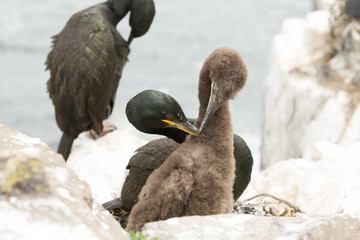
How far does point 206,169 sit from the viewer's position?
2725 mm

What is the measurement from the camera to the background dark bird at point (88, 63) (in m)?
4.98

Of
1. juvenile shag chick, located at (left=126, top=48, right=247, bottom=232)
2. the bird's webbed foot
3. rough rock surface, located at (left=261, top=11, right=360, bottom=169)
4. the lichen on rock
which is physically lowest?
the bird's webbed foot

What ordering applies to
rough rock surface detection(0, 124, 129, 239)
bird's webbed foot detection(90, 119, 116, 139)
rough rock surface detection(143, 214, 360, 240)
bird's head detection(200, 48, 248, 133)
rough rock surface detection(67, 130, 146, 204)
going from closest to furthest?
rough rock surface detection(0, 124, 129, 239)
rough rock surface detection(143, 214, 360, 240)
bird's head detection(200, 48, 248, 133)
rough rock surface detection(67, 130, 146, 204)
bird's webbed foot detection(90, 119, 116, 139)

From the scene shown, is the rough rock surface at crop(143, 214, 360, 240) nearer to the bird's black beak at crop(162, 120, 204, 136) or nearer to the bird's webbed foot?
the bird's black beak at crop(162, 120, 204, 136)

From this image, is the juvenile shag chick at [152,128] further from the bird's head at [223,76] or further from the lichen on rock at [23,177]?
the lichen on rock at [23,177]

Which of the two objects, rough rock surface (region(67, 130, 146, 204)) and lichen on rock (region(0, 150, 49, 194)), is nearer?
lichen on rock (region(0, 150, 49, 194))

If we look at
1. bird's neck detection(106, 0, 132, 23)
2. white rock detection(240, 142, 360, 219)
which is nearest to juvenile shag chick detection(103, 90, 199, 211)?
white rock detection(240, 142, 360, 219)

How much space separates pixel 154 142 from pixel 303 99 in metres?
3.68

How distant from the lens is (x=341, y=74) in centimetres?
641

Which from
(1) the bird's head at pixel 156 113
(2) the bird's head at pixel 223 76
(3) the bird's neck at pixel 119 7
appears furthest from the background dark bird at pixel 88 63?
(2) the bird's head at pixel 223 76

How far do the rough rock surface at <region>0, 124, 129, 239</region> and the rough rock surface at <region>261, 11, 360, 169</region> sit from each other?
425 cm

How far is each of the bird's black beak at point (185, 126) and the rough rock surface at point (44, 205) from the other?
1.15m

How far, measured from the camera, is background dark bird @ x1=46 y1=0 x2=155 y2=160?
16.3 ft

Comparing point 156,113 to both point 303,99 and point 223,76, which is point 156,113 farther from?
point 303,99
